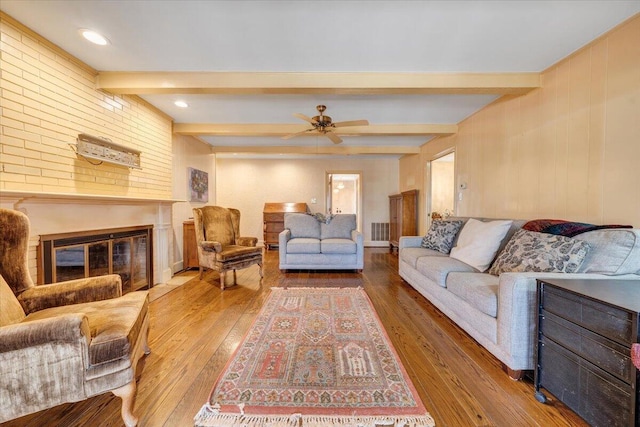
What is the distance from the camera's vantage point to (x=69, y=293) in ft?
5.06

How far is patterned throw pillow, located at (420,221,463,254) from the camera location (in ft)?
9.95

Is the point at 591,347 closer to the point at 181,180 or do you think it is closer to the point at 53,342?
the point at 53,342

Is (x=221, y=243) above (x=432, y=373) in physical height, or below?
above

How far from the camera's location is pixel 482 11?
1.67 metres

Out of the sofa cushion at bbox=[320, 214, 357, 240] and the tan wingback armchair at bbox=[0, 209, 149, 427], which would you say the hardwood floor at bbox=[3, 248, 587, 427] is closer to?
the tan wingback armchair at bbox=[0, 209, 149, 427]

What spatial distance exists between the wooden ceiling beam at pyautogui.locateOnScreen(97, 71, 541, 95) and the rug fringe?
2.66 metres

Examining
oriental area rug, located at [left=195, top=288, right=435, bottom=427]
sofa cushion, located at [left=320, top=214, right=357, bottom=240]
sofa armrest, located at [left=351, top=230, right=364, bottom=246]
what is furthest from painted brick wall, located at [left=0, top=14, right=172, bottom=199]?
sofa armrest, located at [left=351, top=230, right=364, bottom=246]

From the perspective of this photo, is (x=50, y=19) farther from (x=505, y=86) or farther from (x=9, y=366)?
(x=505, y=86)

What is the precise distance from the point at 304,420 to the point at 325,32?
2.56m

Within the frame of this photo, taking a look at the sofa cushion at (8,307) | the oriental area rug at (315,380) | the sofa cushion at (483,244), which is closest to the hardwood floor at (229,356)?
the oriental area rug at (315,380)

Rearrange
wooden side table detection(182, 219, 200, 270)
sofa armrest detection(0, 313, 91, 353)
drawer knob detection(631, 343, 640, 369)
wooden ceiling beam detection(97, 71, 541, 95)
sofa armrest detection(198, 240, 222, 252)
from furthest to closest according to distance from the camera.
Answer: wooden side table detection(182, 219, 200, 270)
sofa armrest detection(198, 240, 222, 252)
wooden ceiling beam detection(97, 71, 541, 95)
sofa armrest detection(0, 313, 91, 353)
drawer knob detection(631, 343, 640, 369)

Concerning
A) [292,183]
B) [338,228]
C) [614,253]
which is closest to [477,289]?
[614,253]

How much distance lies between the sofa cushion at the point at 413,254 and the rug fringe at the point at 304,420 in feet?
6.29

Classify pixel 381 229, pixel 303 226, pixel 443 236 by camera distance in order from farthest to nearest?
pixel 381 229 → pixel 303 226 → pixel 443 236
